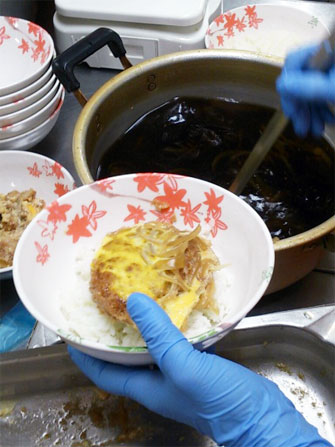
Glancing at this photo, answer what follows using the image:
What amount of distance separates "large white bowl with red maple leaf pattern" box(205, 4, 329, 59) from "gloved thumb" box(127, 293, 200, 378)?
1.02 m

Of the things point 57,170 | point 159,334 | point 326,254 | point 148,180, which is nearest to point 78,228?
point 148,180

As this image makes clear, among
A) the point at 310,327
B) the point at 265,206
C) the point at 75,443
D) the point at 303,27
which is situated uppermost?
the point at 303,27

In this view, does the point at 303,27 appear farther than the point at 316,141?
Yes

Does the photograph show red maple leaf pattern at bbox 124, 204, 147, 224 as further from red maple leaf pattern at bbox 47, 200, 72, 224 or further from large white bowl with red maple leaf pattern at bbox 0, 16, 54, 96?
large white bowl with red maple leaf pattern at bbox 0, 16, 54, 96

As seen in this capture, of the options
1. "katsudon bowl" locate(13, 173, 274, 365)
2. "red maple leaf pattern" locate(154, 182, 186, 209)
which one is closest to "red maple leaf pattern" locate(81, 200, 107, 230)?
"katsudon bowl" locate(13, 173, 274, 365)

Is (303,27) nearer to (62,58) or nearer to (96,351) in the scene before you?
(62,58)

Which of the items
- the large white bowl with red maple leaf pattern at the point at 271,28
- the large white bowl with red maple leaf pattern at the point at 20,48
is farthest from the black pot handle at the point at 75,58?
the large white bowl with red maple leaf pattern at the point at 271,28

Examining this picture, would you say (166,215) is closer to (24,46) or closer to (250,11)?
(24,46)

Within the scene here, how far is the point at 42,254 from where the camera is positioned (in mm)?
721

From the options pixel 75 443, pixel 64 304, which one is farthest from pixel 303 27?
pixel 75 443

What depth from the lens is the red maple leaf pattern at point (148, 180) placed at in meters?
0.77

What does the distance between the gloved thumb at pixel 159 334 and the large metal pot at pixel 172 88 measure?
316 millimetres

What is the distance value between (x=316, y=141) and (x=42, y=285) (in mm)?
663

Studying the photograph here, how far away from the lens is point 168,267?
0.69 meters
